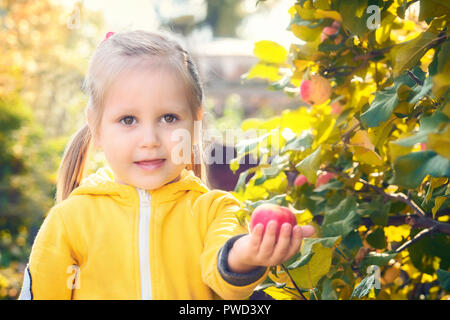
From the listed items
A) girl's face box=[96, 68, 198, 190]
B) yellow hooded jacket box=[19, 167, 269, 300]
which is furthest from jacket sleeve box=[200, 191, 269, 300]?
girl's face box=[96, 68, 198, 190]

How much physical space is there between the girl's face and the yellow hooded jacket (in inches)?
1.6

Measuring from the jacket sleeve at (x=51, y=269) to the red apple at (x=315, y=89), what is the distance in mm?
585

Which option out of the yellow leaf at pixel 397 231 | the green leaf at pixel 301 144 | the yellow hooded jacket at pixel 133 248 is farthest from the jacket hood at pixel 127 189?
the yellow leaf at pixel 397 231

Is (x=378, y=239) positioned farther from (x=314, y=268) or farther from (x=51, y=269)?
(x=51, y=269)

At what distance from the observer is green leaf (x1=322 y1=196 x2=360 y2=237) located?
100 centimetres

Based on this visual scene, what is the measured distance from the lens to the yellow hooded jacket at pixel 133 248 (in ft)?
2.88

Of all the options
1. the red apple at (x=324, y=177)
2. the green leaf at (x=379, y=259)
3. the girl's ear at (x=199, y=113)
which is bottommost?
the green leaf at (x=379, y=259)

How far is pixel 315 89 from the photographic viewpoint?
1.18 m

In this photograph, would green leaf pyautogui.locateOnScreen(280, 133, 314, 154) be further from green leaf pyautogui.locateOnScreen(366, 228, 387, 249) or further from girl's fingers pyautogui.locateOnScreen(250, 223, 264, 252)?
girl's fingers pyautogui.locateOnScreen(250, 223, 264, 252)

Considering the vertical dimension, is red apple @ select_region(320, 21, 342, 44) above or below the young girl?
above

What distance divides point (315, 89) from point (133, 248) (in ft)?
1.80

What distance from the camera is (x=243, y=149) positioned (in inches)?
43.9

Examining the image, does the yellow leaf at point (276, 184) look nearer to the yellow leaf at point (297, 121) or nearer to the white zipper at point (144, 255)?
the yellow leaf at point (297, 121)

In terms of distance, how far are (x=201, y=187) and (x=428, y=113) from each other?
43 cm
